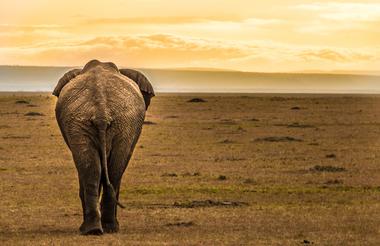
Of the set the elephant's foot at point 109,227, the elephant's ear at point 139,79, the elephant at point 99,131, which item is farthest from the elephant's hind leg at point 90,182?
the elephant's ear at point 139,79

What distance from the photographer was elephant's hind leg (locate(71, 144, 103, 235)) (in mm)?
14930

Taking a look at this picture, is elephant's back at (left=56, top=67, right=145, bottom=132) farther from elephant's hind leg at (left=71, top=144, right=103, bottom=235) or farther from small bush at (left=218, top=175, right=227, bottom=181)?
small bush at (left=218, top=175, right=227, bottom=181)

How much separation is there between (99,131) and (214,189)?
23.3 ft

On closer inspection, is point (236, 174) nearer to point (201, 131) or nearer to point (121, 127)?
point (121, 127)

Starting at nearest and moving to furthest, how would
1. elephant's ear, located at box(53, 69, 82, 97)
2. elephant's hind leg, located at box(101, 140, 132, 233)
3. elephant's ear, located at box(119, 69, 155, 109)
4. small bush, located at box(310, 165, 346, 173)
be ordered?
elephant's hind leg, located at box(101, 140, 132, 233), elephant's ear, located at box(53, 69, 82, 97), elephant's ear, located at box(119, 69, 155, 109), small bush, located at box(310, 165, 346, 173)

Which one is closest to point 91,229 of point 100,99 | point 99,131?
point 99,131

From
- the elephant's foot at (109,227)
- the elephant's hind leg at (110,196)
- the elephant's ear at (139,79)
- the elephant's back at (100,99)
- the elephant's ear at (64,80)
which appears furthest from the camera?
the elephant's ear at (139,79)

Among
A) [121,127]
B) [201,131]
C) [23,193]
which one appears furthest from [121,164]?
[201,131]

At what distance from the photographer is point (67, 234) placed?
1539cm

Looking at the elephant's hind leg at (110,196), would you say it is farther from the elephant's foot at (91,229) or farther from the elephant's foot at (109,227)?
the elephant's foot at (91,229)

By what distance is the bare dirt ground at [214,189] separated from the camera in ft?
50.9

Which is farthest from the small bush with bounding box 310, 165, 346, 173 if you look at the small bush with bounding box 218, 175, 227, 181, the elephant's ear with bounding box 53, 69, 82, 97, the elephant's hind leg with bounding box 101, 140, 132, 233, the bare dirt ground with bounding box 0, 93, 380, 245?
the elephant's hind leg with bounding box 101, 140, 132, 233

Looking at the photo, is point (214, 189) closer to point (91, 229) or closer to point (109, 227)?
point (109, 227)

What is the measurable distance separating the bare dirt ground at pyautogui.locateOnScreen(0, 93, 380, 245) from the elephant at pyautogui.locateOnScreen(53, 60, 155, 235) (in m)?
0.48
